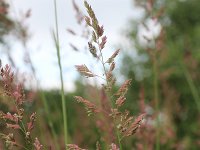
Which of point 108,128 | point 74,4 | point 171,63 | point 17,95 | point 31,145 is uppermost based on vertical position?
point 171,63

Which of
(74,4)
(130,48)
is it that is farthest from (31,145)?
(130,48)

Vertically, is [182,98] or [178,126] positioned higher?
[182,98]

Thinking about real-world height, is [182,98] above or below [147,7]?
above

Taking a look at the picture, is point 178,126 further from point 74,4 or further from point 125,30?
point 74,4

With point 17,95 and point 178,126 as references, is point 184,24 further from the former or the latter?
point 17,95

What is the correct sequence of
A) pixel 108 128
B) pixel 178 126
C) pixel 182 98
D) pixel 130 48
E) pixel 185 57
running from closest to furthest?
pixel 108 128 → pixel 185 57 → pixel 178 126 → pixel 182 98 → pixel 130 48

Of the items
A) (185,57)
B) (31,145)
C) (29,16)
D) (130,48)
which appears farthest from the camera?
(130,48)

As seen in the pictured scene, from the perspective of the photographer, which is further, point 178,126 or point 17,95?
point 178,126

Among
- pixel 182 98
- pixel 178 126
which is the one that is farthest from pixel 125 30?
pixel 178 126

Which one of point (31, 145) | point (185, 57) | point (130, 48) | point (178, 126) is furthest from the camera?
point (130, 48)
